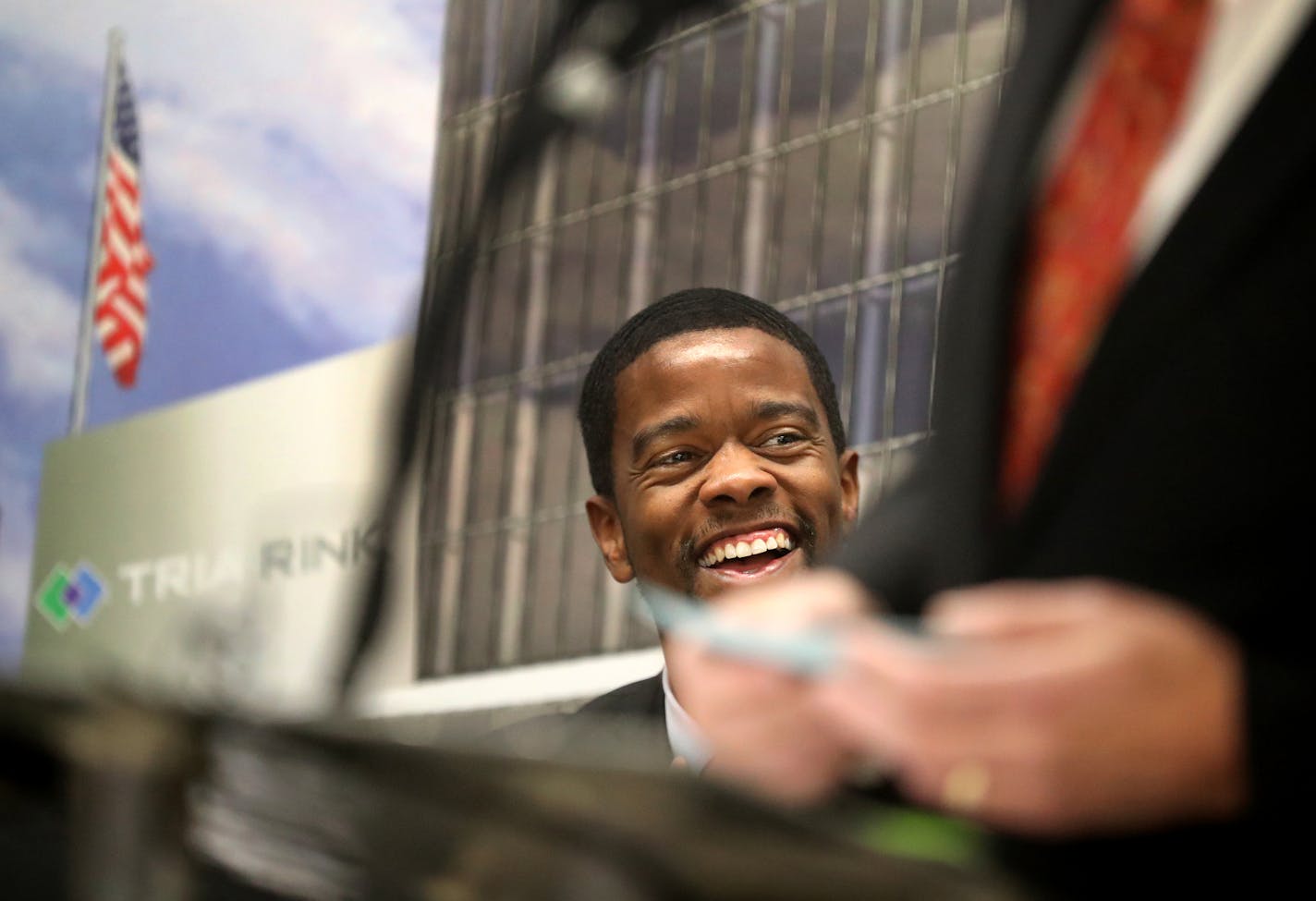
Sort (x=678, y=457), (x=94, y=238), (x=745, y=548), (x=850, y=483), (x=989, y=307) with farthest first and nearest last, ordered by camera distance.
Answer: (x=94, y=238) → (x=850, y=483) → (x=678, y=457) → (x=745, y=548) → (x=989, y=307)

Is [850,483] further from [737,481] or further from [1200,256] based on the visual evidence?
[1200,256]

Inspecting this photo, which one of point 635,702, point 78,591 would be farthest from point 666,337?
point 78,591

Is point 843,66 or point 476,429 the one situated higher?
point 843,66

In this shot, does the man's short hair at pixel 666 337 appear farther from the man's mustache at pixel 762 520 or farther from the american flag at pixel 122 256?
the american flag at pixel 122 256

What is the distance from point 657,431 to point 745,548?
23 centimetres

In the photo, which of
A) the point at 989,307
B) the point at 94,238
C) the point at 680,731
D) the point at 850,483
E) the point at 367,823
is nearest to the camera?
the point at 367,823

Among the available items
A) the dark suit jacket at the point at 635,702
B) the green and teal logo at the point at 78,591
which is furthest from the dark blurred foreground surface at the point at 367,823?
the green and teal logo at the point at 78,591

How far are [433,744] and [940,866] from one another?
0.19 metres

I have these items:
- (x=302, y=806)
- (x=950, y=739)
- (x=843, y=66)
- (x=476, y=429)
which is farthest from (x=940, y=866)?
(x=476, y=429)

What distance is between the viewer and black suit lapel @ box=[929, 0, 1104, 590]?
2.88 ft

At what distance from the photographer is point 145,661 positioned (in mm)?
787

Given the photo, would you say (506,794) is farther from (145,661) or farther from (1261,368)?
→ (1261,368)

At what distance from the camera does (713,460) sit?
259 cm

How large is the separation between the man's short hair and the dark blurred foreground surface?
1927 mm
